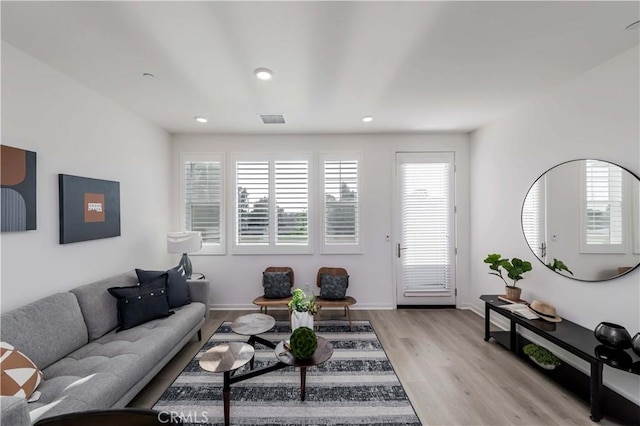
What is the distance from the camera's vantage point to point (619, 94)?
2.08m

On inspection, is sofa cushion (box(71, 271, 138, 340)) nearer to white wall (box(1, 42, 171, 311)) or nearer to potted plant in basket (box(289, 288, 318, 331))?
white wall (box(1, 42, 171, 311))

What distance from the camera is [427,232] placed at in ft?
13.5

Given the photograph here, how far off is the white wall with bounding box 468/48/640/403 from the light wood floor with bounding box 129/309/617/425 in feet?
1.75

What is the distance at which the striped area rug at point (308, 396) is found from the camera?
76.0 inches

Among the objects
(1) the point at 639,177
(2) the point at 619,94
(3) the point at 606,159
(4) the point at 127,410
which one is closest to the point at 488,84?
(2) the point at 619,94

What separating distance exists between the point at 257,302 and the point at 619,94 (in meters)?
4.14

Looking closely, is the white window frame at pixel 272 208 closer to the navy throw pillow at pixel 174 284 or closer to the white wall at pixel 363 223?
the white wall at pixel 363 223

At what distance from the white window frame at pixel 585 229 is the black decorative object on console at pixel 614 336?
23.8 inches

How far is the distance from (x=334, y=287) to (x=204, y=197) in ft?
8.12

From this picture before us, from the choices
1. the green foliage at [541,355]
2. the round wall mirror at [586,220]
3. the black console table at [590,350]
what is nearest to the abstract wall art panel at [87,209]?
the black console table at [590,350]

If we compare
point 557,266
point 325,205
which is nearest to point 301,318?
point 325,205

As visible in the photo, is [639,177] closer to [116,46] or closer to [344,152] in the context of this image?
[344,152]

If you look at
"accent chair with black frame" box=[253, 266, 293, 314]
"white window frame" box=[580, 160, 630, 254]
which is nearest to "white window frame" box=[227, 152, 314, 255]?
"accent chair with black frame" box=[253, 266, 293, 314]

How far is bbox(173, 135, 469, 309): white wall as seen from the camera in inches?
161
